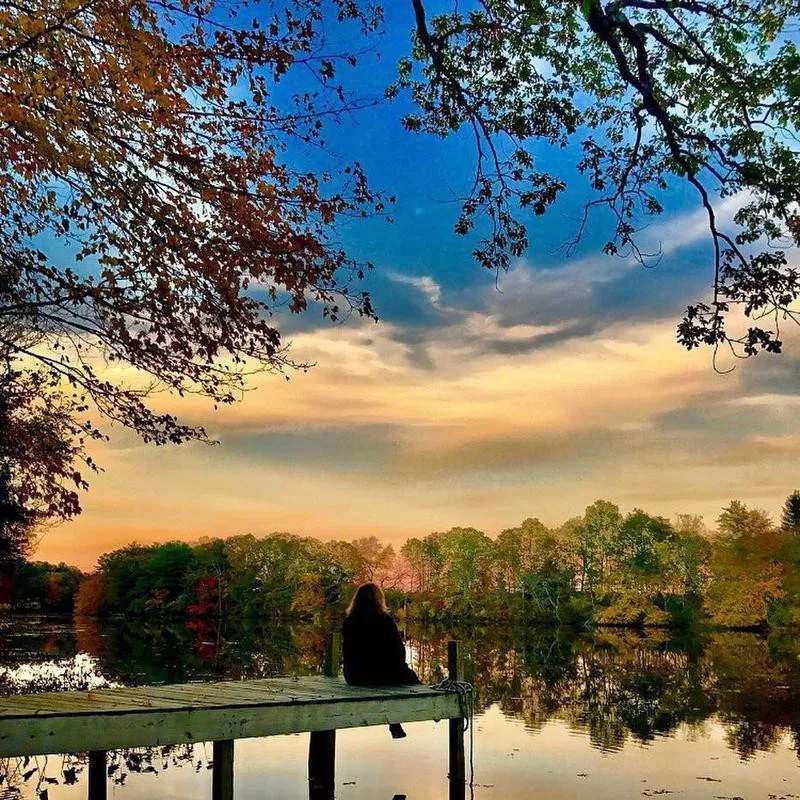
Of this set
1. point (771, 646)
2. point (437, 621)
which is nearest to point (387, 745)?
point (771, 646)

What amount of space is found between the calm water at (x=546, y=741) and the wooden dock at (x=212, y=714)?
289 cm

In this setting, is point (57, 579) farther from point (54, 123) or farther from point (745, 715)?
point (54, 123)

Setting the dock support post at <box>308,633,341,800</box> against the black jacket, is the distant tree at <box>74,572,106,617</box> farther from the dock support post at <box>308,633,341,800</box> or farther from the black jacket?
the black jacket

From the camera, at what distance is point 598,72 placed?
8.86m

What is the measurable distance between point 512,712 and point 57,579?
105 m

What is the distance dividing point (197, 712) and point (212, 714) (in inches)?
7.9

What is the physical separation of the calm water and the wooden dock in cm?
289

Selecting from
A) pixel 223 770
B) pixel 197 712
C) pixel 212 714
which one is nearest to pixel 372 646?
pixel 223 770

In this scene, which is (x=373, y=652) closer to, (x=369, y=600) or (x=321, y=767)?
(x=369, y=600)

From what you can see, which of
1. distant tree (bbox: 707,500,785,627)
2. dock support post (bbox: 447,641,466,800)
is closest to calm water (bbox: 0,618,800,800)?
dock support post (bbox: 447,641,466,800)

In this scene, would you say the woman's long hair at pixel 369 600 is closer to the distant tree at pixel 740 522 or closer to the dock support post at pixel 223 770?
the dock support post at pixel 223 770

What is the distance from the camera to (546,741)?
65.2 feet

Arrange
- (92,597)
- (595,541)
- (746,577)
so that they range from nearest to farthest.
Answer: (746,577) < (595,541) < (92,597)

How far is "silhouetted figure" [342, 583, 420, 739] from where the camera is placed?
12734 millimetres
